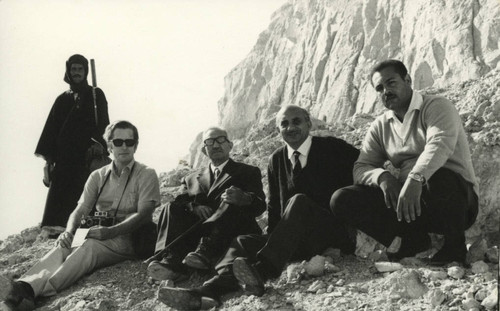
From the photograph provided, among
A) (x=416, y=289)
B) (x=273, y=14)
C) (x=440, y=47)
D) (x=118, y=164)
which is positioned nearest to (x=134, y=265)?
(x=118, y=164)

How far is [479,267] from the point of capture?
389cm

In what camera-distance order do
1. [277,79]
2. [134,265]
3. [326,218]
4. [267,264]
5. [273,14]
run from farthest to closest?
[273,14]
[277,79]
[134,265]
[326,218]
[267,264]

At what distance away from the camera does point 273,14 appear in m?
34.2

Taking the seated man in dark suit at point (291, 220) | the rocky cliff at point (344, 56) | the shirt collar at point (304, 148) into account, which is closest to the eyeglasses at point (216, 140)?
the seated man in dark suit at point (291, 220)

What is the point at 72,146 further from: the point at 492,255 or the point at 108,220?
the point at 492,255

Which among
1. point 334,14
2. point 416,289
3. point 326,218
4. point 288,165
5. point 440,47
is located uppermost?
point 334,14

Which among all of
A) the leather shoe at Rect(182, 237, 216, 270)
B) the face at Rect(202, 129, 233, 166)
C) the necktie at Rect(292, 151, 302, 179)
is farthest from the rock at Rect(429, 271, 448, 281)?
the face at Rect(202, 129, 233, 166)

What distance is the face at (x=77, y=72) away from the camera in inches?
258

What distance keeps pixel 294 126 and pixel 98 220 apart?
5.74 feet

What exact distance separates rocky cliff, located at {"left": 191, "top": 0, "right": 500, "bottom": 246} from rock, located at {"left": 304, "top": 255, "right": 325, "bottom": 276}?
413cm

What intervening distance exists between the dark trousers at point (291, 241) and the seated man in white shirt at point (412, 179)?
6.7 inches

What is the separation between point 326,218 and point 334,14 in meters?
25.7

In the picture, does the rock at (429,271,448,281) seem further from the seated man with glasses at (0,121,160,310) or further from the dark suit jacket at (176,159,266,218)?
the seated man with glasses at (0,121,160,310)

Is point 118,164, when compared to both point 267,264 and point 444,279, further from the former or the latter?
point 444,279
